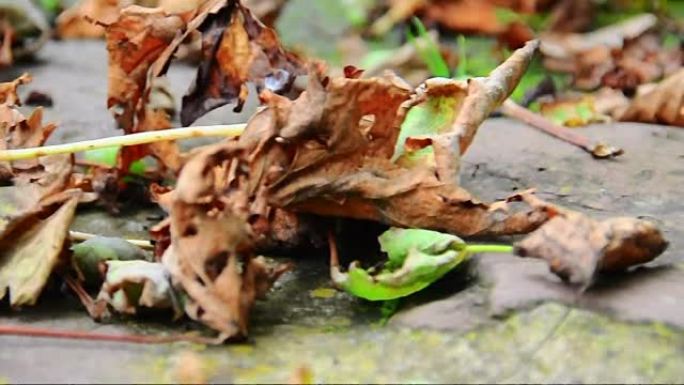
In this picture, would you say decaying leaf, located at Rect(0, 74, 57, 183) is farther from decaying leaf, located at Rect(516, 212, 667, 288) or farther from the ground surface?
decaying leaf, located at Rect(516, 212, 667, 288)

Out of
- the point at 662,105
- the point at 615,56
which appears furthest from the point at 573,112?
the point at 615,56

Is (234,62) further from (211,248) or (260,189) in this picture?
(211,248)

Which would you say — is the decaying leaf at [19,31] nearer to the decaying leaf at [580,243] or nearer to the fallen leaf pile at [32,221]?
the fallen leaf pile at [32,221]

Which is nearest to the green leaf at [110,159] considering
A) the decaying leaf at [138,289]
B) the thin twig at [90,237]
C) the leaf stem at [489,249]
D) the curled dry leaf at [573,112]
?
the thin twig at [90,237]

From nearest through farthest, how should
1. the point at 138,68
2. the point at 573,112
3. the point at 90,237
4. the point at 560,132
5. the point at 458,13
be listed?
the point at 90,237 < the point at 138,68 < the point at 560,132 < the point at 573,112 < the point at 458,13

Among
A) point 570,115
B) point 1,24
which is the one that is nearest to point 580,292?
point 570,115

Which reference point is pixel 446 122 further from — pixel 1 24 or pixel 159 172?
pixel 1 24

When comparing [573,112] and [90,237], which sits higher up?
[90,237]
